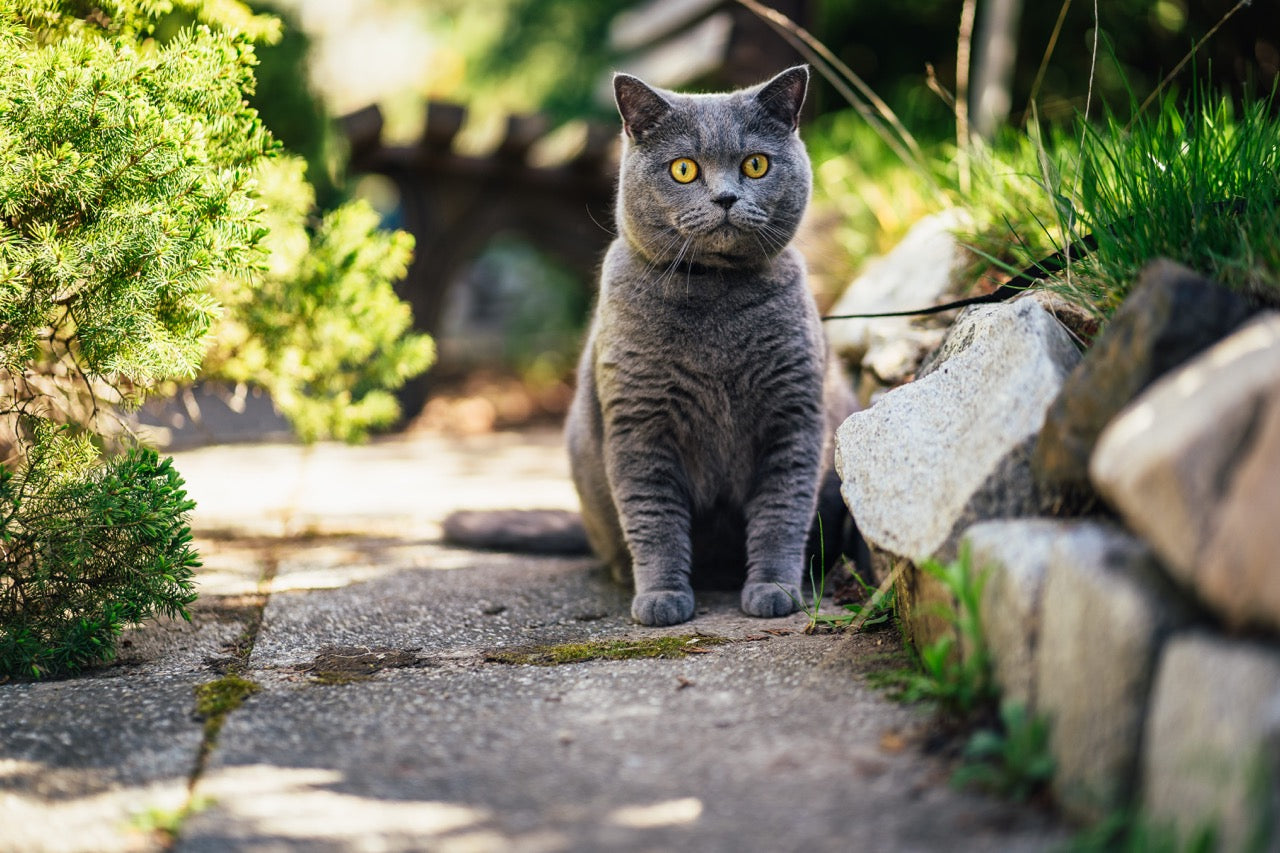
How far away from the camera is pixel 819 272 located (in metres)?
4.05

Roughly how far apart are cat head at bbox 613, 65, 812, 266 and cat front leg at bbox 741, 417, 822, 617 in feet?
1.38

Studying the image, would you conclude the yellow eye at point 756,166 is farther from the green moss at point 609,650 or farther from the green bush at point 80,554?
the green bush at point 80,554

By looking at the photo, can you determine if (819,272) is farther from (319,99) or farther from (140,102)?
(140,102)

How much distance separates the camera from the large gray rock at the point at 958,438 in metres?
1.46

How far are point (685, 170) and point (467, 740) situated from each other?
4.20 ft

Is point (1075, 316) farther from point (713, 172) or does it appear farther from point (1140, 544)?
point (713, 172)

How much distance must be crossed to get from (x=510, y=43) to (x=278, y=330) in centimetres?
454

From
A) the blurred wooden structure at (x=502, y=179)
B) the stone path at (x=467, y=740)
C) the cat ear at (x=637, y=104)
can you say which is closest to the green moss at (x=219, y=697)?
the stone path at (x=467, y=740)

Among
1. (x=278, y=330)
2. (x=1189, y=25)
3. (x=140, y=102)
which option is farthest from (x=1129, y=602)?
(x=1189, y=25)

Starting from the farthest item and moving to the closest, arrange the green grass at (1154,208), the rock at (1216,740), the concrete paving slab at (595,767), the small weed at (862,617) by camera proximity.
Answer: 1. the small weed at (862,617)
2. the green grass at (1154,208)
3. the concrete paving slab at (595,767)
4. the rock at (1216,740)

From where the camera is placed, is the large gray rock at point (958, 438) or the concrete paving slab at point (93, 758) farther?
the large gray rock at point (958, 438)

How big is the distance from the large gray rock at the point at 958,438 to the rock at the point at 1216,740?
0.41 metres

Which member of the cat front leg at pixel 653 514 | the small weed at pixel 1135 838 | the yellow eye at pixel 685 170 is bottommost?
the small weed at pixel 1135 838

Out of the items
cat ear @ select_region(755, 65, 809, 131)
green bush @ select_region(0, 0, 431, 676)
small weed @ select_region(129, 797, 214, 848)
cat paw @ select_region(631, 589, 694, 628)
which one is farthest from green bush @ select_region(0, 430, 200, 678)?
cat ear @ select_region(755, 65, 809, 131)
